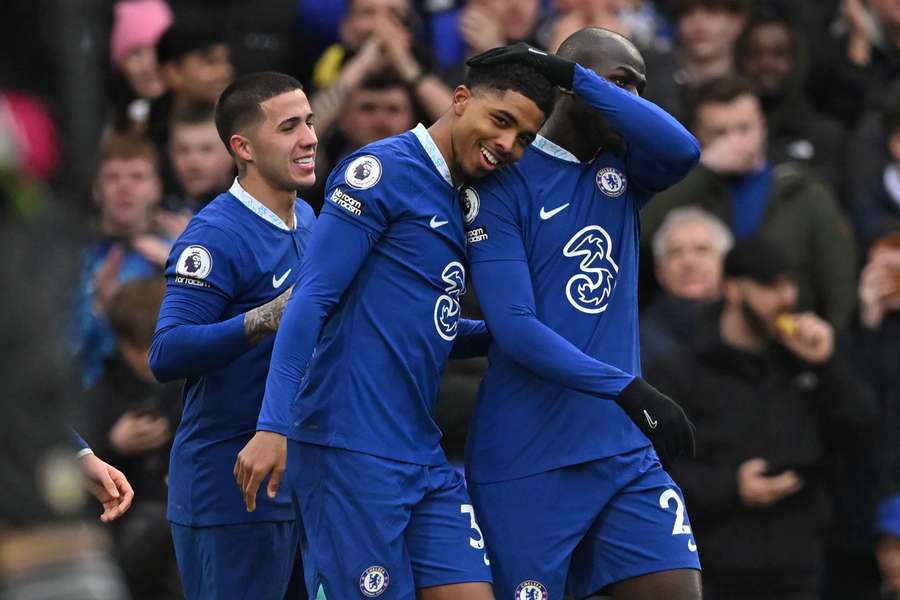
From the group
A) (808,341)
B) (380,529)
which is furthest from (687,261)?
(380,529)

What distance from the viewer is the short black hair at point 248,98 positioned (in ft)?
22.7

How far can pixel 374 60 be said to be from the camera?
10.6m

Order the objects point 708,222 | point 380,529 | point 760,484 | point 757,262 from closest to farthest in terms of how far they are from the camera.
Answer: point 380,529
point 760,484
point 757,262
point 708,222

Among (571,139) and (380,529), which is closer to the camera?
(380,529)

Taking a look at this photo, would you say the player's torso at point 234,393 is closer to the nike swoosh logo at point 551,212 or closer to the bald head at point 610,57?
the nike swoosh logo at point 551,212

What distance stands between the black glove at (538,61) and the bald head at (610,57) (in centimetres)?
32

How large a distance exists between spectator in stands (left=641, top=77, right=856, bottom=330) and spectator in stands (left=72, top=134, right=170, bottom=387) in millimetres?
2626

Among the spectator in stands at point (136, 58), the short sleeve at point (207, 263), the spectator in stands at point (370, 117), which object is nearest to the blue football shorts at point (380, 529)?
the short sleeve at point (207, 263)

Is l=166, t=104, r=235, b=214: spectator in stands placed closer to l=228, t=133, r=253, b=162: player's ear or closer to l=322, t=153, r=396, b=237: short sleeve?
l=228, t=133, r=253, b=162: player's ear

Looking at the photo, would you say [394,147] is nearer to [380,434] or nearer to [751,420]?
[380,434]

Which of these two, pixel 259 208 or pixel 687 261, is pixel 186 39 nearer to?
pixel 687 261

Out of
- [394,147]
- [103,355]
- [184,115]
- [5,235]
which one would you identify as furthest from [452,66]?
[5,235]

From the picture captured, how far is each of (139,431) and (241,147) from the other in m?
1.81

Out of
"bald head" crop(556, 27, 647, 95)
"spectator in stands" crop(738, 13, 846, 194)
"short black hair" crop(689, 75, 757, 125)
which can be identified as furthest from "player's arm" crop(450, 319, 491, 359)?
"spectator in stands" crop(738, 13, 846, 194)
